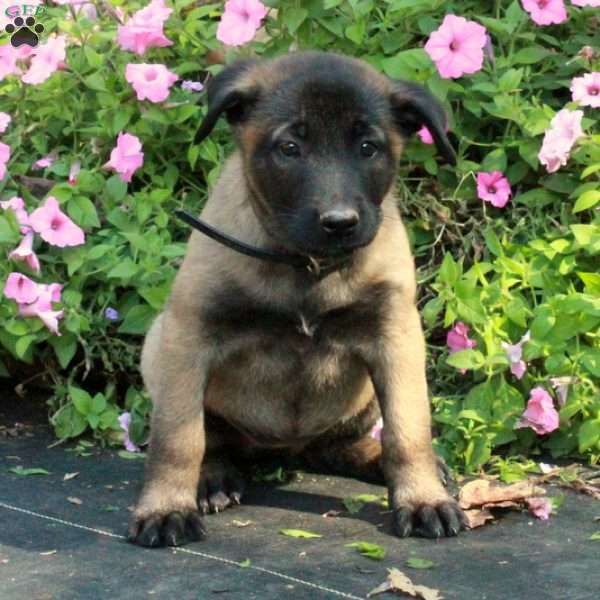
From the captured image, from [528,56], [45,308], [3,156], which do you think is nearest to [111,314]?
[45,308]

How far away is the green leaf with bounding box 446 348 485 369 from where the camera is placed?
455 cm

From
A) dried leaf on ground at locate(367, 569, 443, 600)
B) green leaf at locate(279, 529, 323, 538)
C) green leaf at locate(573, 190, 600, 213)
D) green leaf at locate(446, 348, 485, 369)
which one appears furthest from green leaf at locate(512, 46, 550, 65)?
dried leaf on ground at locate(367, 569, 443, 600)

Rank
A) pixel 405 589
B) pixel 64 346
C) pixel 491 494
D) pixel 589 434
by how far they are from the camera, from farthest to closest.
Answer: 1. pixel 64 346
2. pixel 589 434
3. pixel 491 494
4. pixel 405 589

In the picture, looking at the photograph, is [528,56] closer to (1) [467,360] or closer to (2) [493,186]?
(2) [493,186]

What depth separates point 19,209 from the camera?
16.9 feet

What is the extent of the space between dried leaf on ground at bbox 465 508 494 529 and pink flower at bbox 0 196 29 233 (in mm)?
2048

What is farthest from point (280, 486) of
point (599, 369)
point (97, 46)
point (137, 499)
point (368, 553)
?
point (97, 46)

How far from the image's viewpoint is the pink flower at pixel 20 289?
16.2ft

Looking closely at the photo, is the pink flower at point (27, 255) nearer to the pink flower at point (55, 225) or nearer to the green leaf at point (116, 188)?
the pink flower at point (55, 225)

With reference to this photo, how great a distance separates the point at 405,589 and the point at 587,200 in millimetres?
1949

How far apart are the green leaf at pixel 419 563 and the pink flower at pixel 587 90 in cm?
199

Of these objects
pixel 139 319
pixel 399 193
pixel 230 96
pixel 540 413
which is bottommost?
pixel 540 413

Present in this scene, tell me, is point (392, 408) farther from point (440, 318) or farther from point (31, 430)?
point (31, 430)

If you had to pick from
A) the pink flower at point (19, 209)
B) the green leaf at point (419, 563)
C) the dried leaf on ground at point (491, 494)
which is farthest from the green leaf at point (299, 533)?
the pink flower at point (19, 209)
